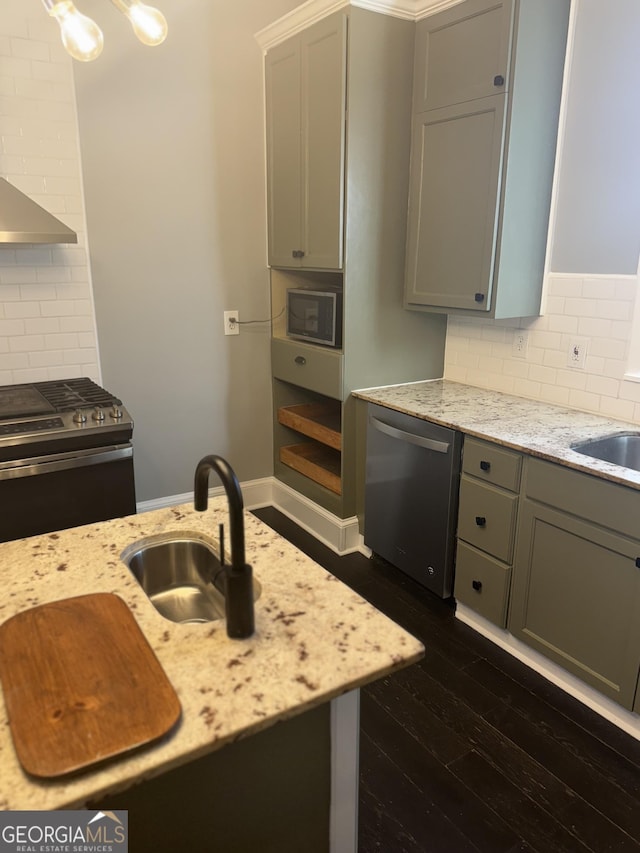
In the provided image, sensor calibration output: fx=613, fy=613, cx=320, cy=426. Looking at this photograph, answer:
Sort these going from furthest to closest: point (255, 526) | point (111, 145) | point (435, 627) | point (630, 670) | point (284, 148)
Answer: point (284, 148), point (111, 145), point (435, 627), point (630, 670), point (255, 526)

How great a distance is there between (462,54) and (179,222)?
1567 millimetres

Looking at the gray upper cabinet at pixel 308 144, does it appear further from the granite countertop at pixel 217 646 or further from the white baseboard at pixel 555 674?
the granite countertop at pixel 217 646

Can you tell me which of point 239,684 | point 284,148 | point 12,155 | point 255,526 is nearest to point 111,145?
point 12,155

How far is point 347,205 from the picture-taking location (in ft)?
9.24

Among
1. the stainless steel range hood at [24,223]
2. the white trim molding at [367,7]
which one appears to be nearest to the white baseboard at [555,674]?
the stainless steel range hood at [24,223]

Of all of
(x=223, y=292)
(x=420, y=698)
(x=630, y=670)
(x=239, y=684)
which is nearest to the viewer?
(x=239, y=684)

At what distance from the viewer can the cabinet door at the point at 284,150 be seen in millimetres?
3055

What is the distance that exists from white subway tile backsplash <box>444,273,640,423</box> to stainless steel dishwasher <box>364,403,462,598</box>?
1.97 ft

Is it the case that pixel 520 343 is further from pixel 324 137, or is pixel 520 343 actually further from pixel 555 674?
pixel 555 674

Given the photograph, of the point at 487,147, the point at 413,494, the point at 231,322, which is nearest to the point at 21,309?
the point at 231,322

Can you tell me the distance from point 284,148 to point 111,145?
0.86 meters

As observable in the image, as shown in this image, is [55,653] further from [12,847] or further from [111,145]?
[111,145]

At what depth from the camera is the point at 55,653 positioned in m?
1.05

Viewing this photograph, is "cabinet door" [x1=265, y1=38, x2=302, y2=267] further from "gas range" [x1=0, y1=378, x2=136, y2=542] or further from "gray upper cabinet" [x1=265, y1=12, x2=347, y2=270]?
→ "gas range" [x1=0, y1=378, x2=136, y2=542]
